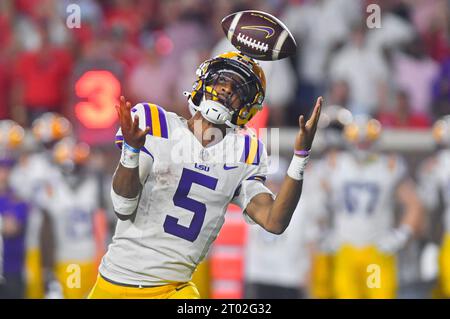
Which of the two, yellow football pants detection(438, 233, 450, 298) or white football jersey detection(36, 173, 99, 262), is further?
white football jersey detection(36, 173, 99, 262)

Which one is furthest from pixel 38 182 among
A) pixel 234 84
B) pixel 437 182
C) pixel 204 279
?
pixel 234 84

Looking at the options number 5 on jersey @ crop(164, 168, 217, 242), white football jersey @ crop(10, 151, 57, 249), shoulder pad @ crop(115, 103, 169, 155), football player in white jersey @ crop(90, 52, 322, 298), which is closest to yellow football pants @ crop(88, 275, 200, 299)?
football player in white jersey @ crop(90, 52, 322, 298)

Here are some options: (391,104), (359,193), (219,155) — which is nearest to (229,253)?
(359,193)

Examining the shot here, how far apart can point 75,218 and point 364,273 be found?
2.55 metres

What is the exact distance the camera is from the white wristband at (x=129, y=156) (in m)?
5.59

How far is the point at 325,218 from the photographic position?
450 inches

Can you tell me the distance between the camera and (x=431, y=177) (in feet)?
37.4

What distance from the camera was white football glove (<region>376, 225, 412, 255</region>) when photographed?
36.8 ft

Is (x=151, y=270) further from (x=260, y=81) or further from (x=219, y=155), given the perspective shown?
(x=260, y=81)

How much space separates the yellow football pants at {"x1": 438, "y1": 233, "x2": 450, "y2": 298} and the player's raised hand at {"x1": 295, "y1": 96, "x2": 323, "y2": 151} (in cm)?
570

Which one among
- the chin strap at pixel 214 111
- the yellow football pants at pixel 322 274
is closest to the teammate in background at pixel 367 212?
the yellow football pants at pixel 322 274

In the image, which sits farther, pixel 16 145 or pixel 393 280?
pixel 16 145

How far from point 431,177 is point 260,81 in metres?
5.62

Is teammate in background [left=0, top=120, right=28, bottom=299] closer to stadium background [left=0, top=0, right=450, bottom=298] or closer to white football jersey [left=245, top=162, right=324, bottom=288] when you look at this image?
stadium background [left=0, top=0, right=450, bottom=298]
